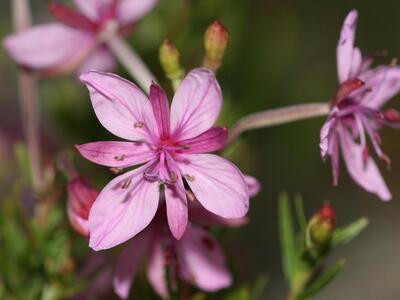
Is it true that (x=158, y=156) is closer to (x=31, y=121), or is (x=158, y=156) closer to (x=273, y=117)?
(x=273, y=117)

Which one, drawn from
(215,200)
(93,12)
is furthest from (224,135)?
(93,12)

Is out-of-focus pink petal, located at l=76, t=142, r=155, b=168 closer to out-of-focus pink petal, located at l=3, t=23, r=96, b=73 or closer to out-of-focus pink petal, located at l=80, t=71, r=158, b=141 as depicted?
out-of-focus pink petal, located at l=80, t=71, r=158, b=141

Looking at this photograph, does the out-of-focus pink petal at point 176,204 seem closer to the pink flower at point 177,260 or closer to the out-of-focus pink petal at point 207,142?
the out-of-focus pink petal at point 207,142

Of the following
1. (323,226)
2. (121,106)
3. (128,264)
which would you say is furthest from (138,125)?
(323,226)

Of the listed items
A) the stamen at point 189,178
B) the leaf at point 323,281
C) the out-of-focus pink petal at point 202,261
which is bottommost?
the leaf at point 323,281

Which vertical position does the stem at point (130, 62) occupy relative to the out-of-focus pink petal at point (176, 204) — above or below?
above

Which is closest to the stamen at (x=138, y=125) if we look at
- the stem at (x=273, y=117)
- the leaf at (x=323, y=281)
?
the stem at (x=273, y=117)

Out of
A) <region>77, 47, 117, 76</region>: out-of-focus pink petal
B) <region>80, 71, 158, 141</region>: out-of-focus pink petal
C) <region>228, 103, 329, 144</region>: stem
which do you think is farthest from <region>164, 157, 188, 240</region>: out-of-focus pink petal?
<region>77, 47, 117, 76</region>: out-of-focus pink petal
